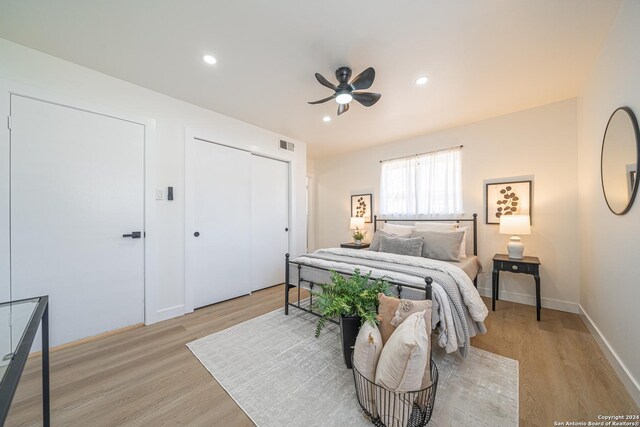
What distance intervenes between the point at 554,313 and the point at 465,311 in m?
1.89

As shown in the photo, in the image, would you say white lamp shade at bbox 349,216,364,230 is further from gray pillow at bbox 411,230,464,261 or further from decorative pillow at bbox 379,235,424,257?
gray pillow at bbox 411,230,464,261

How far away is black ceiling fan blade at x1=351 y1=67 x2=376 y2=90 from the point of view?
79.5 inches

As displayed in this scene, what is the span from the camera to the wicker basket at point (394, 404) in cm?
125

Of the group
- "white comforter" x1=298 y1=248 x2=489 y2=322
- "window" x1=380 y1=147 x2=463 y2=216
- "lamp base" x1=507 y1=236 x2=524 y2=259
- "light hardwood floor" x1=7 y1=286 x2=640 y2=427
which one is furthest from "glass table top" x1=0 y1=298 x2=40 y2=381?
"window" x1=380 y1=147 x2=463 y2=216

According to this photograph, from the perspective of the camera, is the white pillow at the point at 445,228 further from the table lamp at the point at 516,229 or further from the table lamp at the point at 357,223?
the table lamp at the point at 357,223

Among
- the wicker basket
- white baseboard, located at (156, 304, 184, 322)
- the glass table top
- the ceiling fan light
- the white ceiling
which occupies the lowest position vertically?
white baseboard, located at (156, 304, 184, 322)

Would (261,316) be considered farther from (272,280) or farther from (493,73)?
(493,73)

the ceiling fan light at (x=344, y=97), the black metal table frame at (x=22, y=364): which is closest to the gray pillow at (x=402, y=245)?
the ceiling fan light at (x=344, y=97)

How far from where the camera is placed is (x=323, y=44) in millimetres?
1957

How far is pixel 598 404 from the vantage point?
1487 mm

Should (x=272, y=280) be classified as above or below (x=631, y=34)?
below

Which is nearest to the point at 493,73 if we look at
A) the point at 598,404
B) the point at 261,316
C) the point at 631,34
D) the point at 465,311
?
the point at 631,34

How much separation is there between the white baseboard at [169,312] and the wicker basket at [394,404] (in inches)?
92.9

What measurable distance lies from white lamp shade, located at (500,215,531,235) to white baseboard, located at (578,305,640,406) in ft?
3.41
